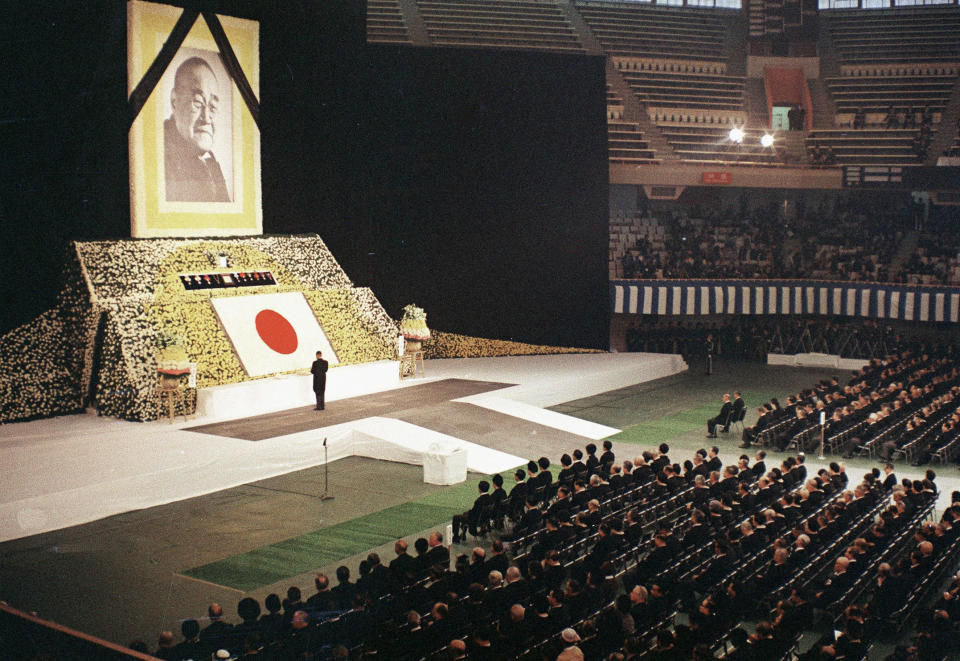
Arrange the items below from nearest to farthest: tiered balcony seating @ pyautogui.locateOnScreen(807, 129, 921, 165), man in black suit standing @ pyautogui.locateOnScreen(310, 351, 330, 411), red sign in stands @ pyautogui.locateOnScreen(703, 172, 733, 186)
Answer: man in black suit standing @ pyautogui.locateOnScreen(310, 351, 330, 411)
red sign in stands @ pyautogui.locateOnScreen(703, 172, 733, 186)
tiered balcony seating @ pyautogui.locateOnScreen(807, 129, 921, 165)

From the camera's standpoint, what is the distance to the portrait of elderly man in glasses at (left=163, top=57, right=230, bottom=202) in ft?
67.3

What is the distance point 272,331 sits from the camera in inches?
836

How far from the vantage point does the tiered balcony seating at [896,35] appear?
38625 millimetres

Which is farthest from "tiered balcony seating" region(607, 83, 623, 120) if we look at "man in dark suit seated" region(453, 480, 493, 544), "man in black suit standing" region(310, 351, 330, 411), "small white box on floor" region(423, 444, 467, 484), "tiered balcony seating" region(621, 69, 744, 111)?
"man in dark suit seated" region(453, 480, 493, 544)

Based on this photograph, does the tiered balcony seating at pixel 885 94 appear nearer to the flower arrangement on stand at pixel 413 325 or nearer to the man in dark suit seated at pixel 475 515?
the flower arrangement on stand at pixel 413 325

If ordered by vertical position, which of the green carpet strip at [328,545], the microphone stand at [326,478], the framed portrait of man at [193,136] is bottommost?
the green carpet strip at [328,545]

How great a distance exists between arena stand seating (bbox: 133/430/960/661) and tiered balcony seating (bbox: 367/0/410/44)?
2429 cm

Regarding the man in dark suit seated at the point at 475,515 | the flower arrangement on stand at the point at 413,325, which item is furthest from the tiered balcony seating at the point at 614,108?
the man in dark suit seated at the point at 475,515

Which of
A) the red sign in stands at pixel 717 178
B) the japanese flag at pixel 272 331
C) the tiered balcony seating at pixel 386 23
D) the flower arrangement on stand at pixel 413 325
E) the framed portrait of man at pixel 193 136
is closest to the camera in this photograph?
the framed portrait of man at pixel 193 136

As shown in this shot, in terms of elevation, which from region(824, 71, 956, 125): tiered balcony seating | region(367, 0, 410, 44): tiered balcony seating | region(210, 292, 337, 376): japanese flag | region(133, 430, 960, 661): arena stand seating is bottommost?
region(133, 430, 960, 661): arena stand seating

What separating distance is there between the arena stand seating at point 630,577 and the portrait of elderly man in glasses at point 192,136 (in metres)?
10.8

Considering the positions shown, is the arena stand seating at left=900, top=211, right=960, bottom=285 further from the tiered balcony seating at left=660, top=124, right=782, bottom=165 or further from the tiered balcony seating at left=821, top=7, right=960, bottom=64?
the tiered balcony seating at left=821, top=7, right=960, bottom=64

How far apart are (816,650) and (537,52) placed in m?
22.1

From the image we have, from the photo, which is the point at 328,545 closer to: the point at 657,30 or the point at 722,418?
the point at 722,418
